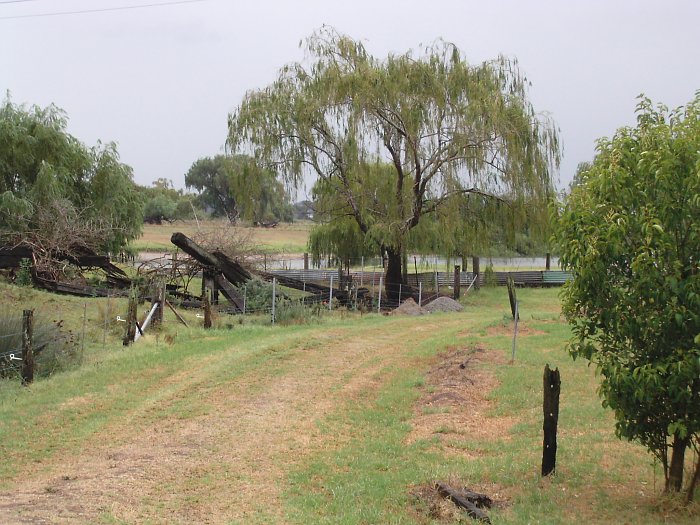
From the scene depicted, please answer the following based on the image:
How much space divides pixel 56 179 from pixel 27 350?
1712 centimetres

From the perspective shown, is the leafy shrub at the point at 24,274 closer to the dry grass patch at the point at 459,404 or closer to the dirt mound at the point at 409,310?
the dirt mound at the point at 409,310

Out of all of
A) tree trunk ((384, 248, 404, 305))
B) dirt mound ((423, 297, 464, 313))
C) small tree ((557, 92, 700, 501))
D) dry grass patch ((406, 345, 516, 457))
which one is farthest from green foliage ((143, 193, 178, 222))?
small tree ((557, 92, 700, 501))

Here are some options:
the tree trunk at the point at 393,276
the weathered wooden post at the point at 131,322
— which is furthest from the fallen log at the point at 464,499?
the tree trunk at the point at 393,276

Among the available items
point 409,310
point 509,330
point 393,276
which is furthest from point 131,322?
point 393,276

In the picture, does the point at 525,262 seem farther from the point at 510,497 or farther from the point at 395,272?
the point at 510,497

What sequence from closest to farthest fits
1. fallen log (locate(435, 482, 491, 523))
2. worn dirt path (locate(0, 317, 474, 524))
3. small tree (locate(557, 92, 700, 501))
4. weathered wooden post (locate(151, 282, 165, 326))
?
1. small tree (locate(557, 92, 700, 501))
2. fallen log (locate(435, 482, 491, 523))
3. worn dirt path (locate(0, 317, 474, 524))
4. weathered wooden post (locate(151, 282, 165, 326))

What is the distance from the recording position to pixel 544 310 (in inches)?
1107

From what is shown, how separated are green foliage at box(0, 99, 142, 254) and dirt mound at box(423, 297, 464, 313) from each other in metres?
11.9

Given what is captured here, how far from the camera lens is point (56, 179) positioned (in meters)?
27.8

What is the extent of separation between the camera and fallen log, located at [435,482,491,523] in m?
6.57

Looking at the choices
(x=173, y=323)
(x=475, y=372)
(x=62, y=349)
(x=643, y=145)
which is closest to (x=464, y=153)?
(x=173, y=323)

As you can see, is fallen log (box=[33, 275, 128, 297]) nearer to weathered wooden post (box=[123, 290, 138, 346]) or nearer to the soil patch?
weathered wooden post (box=[123, 290, 138, 346])

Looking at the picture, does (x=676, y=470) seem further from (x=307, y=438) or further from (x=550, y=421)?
(x=307, y=438)

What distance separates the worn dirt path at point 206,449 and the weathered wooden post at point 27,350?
2.30 meters
